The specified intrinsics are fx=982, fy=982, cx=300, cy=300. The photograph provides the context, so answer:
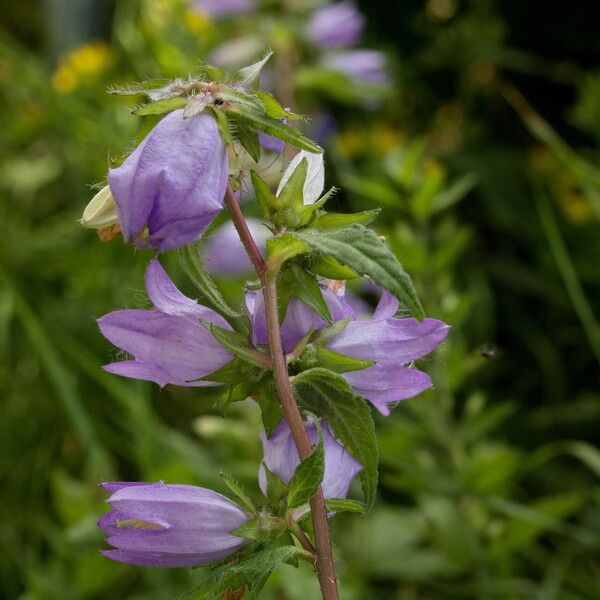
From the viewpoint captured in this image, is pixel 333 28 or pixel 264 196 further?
pixel 333 28

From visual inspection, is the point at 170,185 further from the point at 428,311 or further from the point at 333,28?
the point at 333,28

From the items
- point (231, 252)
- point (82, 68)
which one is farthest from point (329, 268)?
point (82, 68)

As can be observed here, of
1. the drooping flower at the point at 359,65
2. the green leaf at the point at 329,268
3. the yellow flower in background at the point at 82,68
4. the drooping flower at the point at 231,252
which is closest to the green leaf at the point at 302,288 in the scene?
the green leaf at the point at 329,268

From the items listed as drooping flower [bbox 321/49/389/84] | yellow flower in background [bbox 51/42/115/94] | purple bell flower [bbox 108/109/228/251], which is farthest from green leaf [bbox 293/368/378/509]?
yellow flower in background [bbox 51/42/115/94]

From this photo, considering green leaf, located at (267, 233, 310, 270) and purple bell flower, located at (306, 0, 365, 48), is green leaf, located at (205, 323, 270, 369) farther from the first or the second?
purple bell flower, located at (306, 0, 365, 48)

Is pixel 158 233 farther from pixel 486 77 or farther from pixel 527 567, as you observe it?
pixel 486 77

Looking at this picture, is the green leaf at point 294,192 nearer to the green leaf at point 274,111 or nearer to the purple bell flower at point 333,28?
the green leaf at point 274,111

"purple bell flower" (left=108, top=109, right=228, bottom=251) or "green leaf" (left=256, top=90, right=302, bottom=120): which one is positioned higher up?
"green leaf" (left=256, top=90, right=302, bottom=120)
